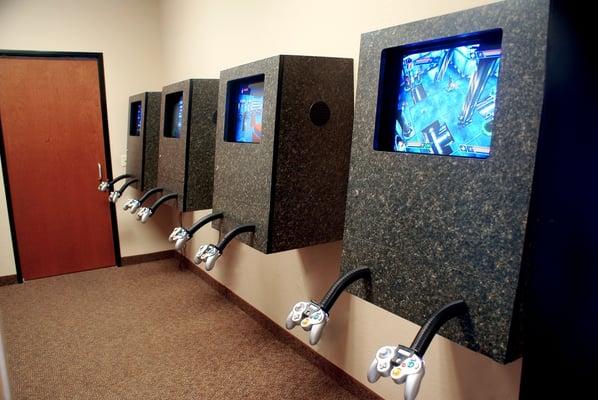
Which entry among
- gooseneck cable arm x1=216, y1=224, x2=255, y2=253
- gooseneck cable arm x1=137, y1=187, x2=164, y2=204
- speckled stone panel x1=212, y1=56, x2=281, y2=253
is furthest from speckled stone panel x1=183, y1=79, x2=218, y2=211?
gooseneck cable arm x1=216, y1=224, x2=255, y2=253

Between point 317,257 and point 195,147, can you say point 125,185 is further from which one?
point 317,257

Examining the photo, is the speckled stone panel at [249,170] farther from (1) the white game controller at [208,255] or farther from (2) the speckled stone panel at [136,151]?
(2) the speckled stone panel at [136,151]

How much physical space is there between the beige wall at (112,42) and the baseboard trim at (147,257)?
0.05 metres

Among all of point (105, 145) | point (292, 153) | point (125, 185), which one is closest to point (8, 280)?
point (105, 145)

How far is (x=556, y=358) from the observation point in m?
1.05

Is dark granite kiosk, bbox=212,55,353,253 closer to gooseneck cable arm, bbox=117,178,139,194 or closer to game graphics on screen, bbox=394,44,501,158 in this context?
game graphics on screen, bbox=394,44,501,158

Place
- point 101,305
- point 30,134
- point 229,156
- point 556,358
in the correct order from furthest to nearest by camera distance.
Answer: point 30,134 → point 101,305 → point 229,156 → point 556,358

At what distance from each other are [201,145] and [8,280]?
251 cm

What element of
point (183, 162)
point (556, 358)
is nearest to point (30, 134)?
point (183, 162)

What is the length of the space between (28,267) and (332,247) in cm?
300

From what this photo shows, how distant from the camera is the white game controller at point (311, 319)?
1078 mm

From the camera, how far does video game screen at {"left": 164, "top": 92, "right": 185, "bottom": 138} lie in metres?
2.62

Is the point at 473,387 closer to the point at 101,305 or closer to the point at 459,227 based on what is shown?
the point at 459,227

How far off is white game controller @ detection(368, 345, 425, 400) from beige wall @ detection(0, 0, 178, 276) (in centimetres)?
352
